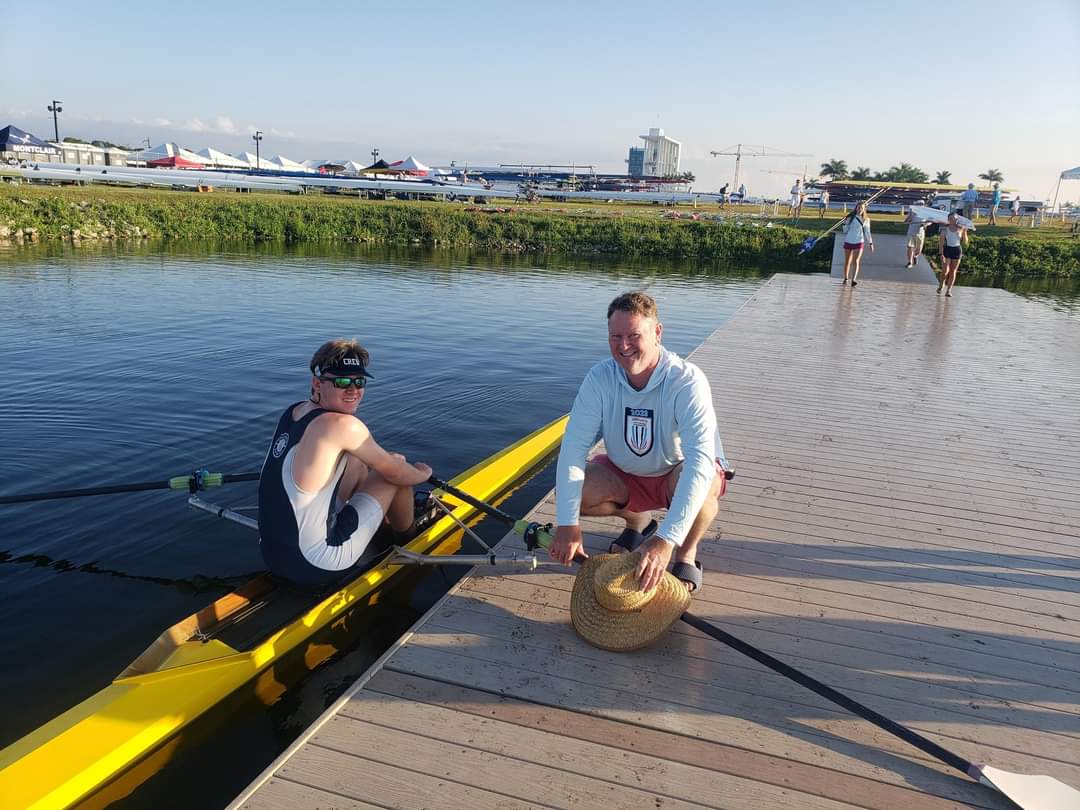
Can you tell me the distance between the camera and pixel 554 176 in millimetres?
112500

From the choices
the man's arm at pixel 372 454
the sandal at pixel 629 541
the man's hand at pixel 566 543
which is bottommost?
the sandal at pixel 629 541

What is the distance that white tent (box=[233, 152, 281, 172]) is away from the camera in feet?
220

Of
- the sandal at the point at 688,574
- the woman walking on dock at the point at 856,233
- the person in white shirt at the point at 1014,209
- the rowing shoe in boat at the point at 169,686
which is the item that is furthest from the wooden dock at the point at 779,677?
the person in white shirt at the point at 1014,209

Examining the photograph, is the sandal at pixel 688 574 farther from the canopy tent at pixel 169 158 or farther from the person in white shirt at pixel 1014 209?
the canopy tent at pixel 169 158

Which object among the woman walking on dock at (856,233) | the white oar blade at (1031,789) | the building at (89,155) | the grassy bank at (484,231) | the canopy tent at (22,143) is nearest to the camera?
the white oar blade at (1031,789)

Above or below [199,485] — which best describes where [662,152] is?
above

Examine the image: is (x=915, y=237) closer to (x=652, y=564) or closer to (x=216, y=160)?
(x=652, y=564)

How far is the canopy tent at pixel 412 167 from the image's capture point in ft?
220

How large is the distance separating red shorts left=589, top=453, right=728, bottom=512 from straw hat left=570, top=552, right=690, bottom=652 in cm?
72

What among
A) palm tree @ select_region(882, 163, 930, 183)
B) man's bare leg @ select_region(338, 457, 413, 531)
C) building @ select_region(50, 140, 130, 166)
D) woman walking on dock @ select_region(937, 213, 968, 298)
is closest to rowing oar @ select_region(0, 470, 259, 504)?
man's bare leg @ select_region(338, 457, 413, 531)

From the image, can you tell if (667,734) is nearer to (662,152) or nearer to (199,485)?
(199,485)

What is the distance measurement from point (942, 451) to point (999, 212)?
2002 inches

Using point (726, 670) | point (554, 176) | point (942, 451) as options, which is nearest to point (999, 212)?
point (942, 451)

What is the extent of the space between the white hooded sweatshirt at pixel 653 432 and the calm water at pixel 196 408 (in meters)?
1.92
